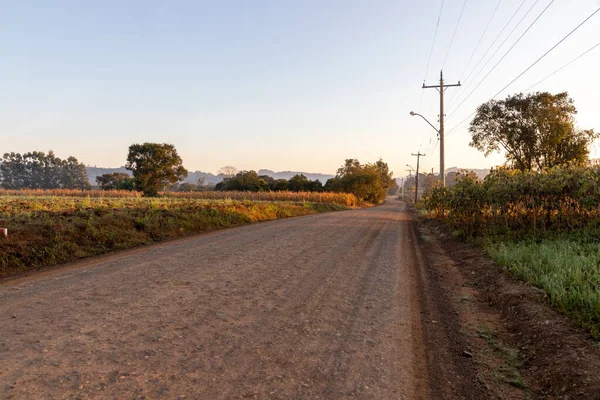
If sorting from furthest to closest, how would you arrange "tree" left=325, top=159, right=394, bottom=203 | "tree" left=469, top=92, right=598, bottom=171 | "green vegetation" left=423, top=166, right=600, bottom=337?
1. "tree" left=325, top=159, right=394, bottom=203
2. "tree" left=469, top=92, right=598, bottom=171
3. "green vegetation" left=423, top=166, right=600, bottom=337

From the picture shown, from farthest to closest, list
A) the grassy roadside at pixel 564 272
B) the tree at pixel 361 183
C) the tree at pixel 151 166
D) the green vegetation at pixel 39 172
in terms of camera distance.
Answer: the green vegetation at pixel 39 172 → the tree at pixel 361 183 → the tree at pixel 151 166 → the grassy roadside at pixel 564 272

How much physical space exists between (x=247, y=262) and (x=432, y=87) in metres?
22.4

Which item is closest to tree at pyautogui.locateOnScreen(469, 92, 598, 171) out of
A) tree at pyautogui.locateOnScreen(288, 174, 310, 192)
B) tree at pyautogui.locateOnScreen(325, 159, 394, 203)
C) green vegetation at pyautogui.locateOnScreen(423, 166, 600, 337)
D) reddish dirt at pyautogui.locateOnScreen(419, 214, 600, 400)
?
green vegetation at pyautogui.locateOnScreen(423, 166, 600, 337)

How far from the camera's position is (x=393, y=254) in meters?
9.50

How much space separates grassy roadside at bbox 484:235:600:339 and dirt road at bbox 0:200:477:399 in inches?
61.4

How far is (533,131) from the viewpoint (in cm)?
2659

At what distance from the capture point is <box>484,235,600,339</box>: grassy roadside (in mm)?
4344

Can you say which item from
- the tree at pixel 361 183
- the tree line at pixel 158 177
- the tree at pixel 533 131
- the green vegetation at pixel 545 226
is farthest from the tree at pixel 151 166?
the green vegetation at pixel 545 226

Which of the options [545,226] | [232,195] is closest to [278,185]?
[232,195]

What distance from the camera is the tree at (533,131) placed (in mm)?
25609

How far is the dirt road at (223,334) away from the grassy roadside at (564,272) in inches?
61.4

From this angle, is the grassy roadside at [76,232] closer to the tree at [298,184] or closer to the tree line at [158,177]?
the tree line at [158,177]

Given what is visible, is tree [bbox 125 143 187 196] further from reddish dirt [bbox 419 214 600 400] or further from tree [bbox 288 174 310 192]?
reddish dirt [bbox 419 214 600 400]

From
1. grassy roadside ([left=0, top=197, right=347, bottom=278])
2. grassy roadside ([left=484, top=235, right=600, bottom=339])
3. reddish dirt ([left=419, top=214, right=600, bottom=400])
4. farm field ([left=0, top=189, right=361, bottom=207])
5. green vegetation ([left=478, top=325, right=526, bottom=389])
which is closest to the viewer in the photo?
reddish dirt ([left=419, top=214, right=600, bottom=400])
